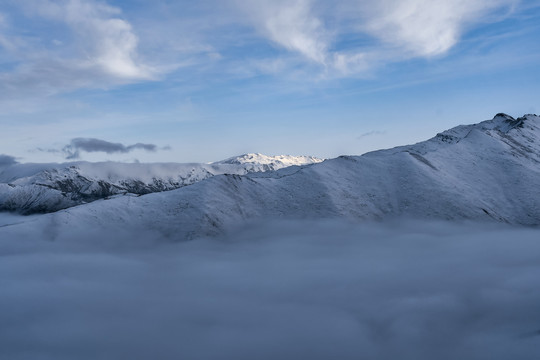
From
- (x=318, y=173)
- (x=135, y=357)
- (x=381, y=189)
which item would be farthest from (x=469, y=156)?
(x=135, y=357)

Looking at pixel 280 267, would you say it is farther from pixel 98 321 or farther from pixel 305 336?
pixel 98 321

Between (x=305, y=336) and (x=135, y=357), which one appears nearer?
(x=135, y=357)

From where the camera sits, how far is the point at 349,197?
105 m

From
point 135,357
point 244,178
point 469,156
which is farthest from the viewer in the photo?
point 469,156

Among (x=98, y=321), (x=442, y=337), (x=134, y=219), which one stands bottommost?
(x=442, y=337)

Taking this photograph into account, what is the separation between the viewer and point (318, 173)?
109 meters

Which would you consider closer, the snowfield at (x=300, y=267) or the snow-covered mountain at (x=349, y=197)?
the snowfield at (x=300, y=267)

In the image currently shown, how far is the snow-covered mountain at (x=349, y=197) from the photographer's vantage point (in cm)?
9006

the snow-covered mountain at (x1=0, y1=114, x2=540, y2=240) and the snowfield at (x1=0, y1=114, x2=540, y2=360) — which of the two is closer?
the snowfield at (x1=0, y1=114, x2=540, y2=360)

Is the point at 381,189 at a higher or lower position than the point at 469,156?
lower

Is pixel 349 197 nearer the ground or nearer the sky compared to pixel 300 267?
nearer the sky

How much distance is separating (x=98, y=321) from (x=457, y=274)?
63.8m

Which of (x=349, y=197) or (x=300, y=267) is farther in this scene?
(x=349, y=197)

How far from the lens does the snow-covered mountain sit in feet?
295
